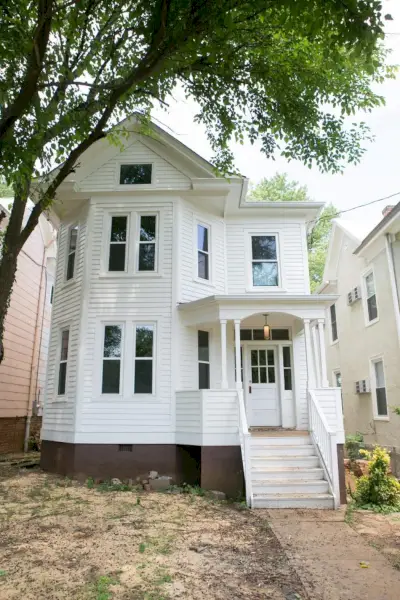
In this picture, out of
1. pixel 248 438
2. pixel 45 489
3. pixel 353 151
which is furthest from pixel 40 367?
pixel 353 151

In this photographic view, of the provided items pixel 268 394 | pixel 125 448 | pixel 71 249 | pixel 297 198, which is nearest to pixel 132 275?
pixel 71 249

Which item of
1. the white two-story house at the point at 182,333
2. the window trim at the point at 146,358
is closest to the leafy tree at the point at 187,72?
the white two-story house at the point at 182,333

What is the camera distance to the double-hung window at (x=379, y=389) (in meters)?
11.7

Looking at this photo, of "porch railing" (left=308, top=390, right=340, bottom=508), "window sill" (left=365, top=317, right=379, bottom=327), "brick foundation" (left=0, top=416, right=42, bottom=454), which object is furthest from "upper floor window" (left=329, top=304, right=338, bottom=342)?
"brick foundation" (left=0, top=416, right=42, bottom=454)

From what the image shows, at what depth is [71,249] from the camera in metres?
11.4

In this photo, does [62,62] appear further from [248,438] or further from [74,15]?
[248,438]

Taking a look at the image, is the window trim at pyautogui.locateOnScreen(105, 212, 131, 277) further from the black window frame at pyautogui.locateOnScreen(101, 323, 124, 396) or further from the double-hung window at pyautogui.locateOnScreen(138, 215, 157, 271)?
the black window frame at pyautogui.locateOnScreen(101, 323, 124, 396)

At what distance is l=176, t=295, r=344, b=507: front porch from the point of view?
7.91 m

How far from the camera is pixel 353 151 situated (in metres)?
7.64

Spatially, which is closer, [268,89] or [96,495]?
[268,89]

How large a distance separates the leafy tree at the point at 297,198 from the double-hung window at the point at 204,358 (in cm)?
1776

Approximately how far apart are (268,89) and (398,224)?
5461mm

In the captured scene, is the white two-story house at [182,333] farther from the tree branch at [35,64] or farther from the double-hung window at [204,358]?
the tree branch at [35,64]

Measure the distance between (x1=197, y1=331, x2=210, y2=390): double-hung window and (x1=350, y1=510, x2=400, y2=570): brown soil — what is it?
13.9ft
